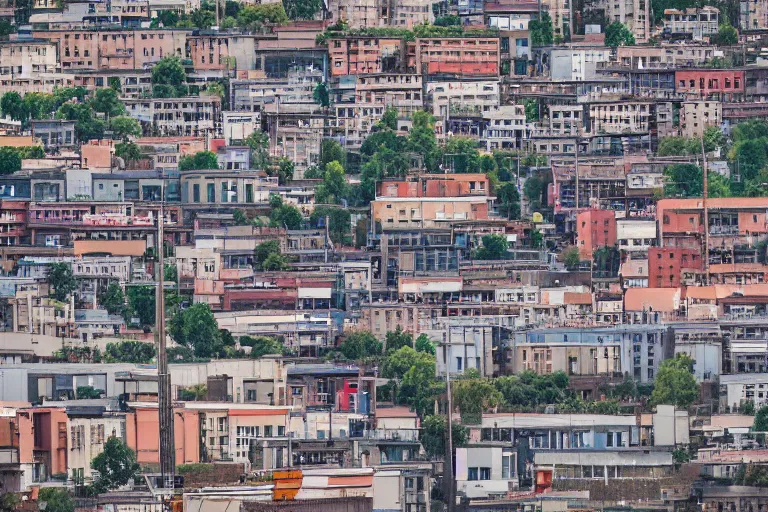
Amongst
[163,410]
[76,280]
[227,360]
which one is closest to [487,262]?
[76,280]

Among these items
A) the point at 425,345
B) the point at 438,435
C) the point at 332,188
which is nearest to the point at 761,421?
the point at 438,435

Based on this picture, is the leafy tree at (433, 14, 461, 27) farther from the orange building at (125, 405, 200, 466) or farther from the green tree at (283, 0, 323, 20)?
the orange building at (125, 405, 200, 466)

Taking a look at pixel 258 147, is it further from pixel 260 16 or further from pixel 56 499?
pixel 56 499

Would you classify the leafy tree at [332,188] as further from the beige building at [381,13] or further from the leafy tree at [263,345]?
the beige building at [381,13]

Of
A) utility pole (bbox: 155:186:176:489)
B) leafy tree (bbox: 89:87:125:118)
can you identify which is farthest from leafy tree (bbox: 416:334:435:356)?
utility pole (bbox: 155:186:176:489)

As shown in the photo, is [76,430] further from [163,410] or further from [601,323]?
[601,323]

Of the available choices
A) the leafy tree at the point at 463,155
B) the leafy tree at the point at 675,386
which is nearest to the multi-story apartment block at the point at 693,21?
the leafy tree at the point at 463,155
